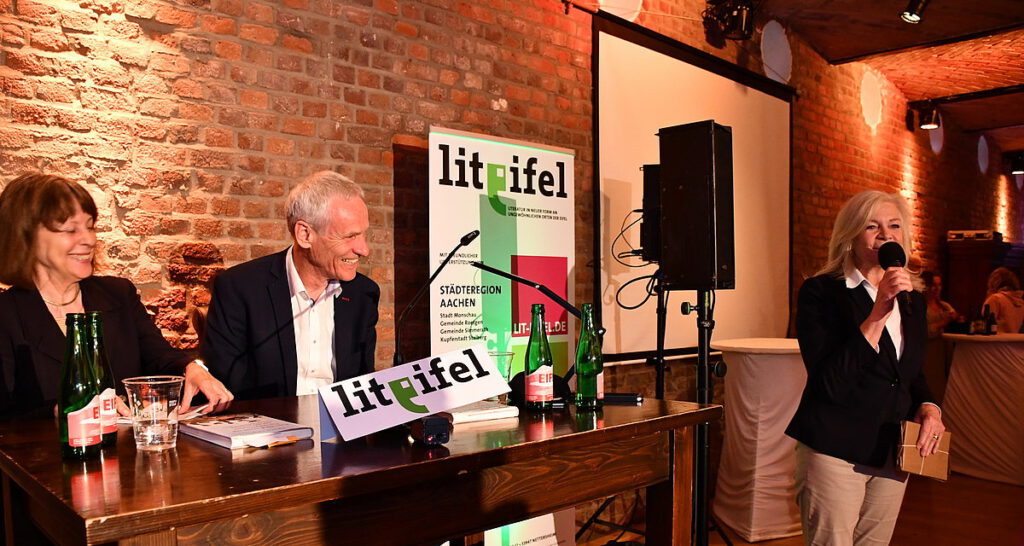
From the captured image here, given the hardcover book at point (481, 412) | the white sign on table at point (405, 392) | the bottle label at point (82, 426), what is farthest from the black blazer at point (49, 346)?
the hardcover book at point (481, 412)

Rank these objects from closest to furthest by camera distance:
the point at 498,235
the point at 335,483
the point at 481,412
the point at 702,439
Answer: the point at 335,483 < the point at 481,412 < the point at 702,439 < the point at 498,235

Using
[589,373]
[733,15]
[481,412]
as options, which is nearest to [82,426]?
[481,412]

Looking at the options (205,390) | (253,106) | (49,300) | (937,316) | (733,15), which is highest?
(733,15)

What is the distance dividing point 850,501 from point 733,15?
360 cm

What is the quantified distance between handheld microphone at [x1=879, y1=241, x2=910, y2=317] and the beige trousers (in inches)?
18.9

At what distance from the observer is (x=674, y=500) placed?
1.86 meters

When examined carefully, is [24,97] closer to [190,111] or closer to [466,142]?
[190,111]

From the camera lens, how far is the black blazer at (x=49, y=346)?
1.94 metres

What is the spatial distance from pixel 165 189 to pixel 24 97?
48 cm

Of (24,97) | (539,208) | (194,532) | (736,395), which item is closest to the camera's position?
(194,532)

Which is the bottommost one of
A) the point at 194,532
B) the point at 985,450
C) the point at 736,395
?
the point at 985,450

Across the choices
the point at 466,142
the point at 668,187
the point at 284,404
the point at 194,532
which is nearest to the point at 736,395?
the point at 668,187

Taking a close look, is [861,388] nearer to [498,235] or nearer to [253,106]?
[498,235]

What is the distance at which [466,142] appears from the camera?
3268mm
